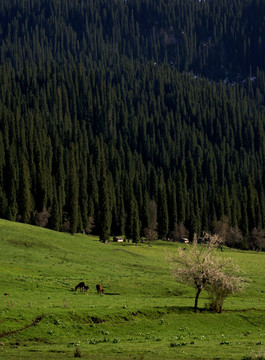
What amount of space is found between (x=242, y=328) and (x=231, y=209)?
130 m

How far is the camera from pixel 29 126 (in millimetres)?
190750

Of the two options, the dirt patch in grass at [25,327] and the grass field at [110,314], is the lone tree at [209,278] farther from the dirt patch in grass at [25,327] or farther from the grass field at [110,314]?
the dirt patch in grass at [25,327]

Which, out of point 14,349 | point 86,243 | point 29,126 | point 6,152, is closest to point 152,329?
point 14,349

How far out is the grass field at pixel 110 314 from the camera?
32.8 meters

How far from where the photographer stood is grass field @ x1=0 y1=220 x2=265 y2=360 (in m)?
32.8

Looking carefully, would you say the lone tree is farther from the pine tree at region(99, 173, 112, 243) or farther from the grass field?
the pine tree at region(99, 173, 112, 243)

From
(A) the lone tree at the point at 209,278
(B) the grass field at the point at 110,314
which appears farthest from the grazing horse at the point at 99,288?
(A) the lone tree at the point at 209,278

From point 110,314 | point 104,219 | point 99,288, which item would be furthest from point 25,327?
point 104,219

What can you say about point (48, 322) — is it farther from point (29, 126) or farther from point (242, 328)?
point (29, 126)

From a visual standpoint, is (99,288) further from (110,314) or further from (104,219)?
(104,219)

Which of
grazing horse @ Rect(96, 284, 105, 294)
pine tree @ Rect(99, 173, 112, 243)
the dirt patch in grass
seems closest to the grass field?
the dirt patch in grass

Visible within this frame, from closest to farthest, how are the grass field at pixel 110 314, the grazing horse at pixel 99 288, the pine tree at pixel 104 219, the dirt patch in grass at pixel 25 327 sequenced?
the grass field at pixel 110 314, the dirt patch in grass at pixel 25 327, the grazing horse at pixel 99 288, the pine tree at pixel 104 219

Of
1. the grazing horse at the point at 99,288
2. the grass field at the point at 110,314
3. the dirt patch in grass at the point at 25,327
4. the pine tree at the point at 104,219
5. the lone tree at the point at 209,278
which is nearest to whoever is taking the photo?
the grass field at the point at 110,314

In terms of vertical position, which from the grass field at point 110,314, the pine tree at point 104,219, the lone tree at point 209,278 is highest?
the pine tree at point 104,219
